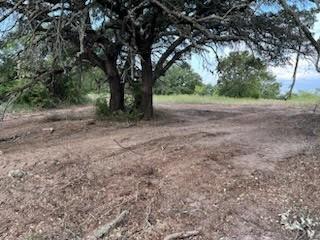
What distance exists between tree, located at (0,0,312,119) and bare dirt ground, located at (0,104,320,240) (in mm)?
1780

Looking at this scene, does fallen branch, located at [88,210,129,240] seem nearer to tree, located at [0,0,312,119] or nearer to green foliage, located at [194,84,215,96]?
tree, located at [0,0,312,119]

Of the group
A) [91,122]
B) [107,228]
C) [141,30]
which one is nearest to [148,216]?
[107,228]

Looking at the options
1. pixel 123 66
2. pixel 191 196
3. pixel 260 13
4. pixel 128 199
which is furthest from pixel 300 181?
pixel 123 66

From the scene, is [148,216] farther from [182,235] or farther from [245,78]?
[245,78]

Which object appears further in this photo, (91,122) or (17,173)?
(91,122)

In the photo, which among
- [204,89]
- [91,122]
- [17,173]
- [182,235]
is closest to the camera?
[182,235]

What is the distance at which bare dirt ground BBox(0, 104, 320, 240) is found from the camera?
208 inches

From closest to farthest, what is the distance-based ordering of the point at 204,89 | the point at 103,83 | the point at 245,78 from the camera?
the point at 103,83 → the point at 245,78 → the point at 204,89

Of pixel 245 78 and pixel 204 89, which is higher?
pixel 245 78

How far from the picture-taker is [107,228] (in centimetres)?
521

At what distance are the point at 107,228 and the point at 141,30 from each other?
245 inches

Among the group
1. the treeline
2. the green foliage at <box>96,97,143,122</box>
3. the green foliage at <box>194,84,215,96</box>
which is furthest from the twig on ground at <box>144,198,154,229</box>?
the green foliage at <box>194,84,215,96</box>

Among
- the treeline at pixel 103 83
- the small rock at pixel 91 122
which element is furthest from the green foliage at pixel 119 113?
→ the small rock at pixel 91 122

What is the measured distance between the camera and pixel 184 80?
3316cm
